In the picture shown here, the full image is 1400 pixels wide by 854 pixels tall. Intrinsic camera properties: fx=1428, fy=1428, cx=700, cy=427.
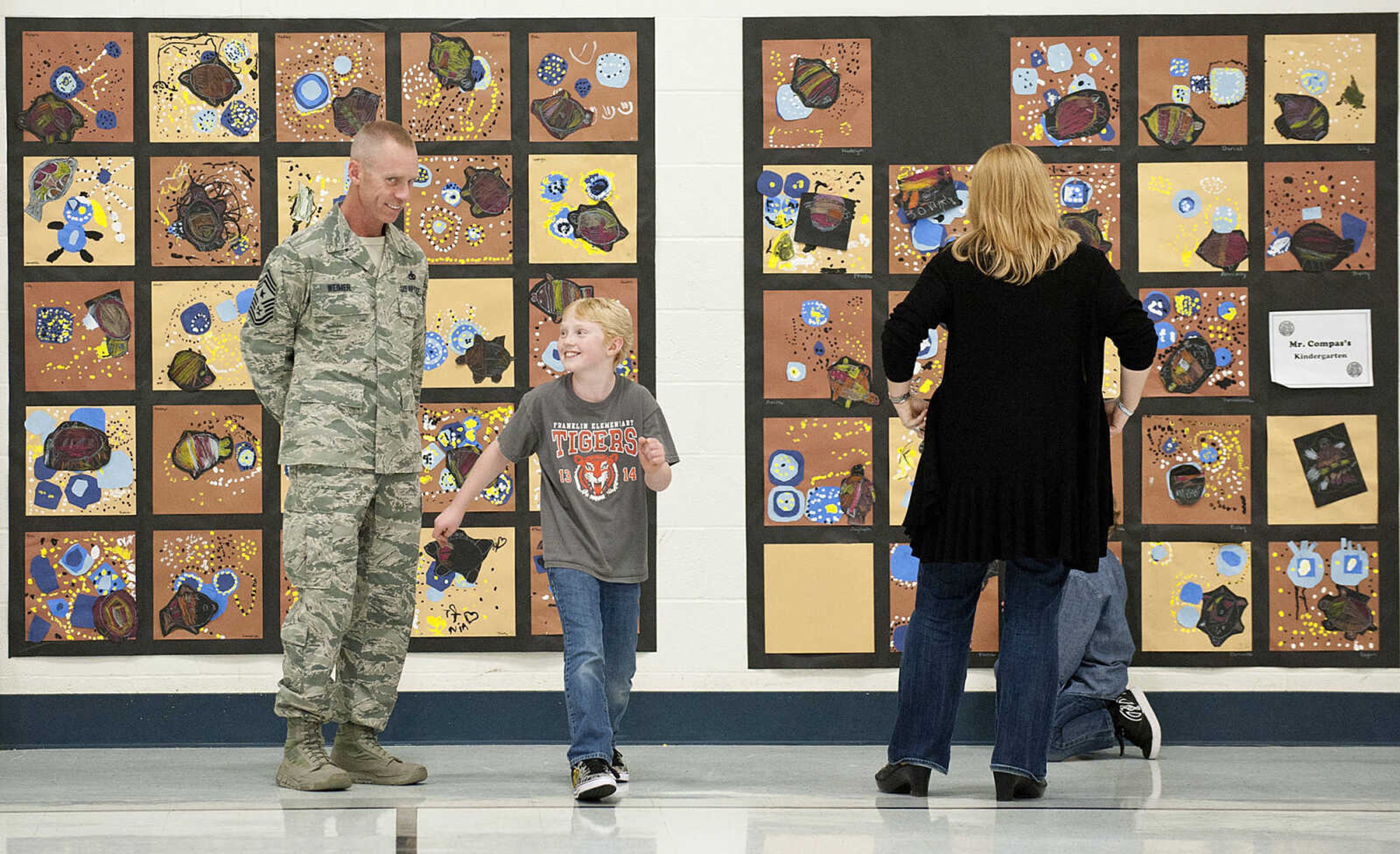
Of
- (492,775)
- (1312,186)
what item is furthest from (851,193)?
(492,775)

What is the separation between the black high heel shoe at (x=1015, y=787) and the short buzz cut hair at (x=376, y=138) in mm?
2191

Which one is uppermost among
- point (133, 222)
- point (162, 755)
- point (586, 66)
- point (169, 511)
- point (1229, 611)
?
point (586, 66)

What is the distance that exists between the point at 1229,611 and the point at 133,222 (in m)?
3.65

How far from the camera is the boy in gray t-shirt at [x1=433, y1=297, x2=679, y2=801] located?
11.7ft

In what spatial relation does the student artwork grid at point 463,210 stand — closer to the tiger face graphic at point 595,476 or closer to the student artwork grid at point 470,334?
the student artwork grid at point 470,334

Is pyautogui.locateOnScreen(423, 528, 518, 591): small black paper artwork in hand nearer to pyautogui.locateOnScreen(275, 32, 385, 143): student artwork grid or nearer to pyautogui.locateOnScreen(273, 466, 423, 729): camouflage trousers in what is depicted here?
pyautogui.locateOnScreen(273, 466, 423, 729): camouflage trousers

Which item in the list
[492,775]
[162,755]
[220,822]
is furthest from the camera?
[162,755]

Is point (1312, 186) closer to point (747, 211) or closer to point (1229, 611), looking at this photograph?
point (1229, 611)

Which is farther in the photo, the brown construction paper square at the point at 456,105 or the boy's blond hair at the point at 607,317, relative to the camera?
the brown construction paper square at the point at 456,105

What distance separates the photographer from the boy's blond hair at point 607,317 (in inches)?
145

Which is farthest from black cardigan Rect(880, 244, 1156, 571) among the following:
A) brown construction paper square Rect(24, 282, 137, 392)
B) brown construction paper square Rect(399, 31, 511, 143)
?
brown construction paper square Rect(24, 282, 137, 392)

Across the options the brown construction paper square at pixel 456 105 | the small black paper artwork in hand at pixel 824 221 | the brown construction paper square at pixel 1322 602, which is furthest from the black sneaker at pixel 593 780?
the brown construction paper square at pixel 1322 602

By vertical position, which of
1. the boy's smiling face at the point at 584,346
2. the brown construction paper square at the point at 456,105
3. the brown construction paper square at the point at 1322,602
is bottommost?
the brown construction paper square at the point at 1322,602

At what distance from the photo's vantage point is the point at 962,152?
4488mm
